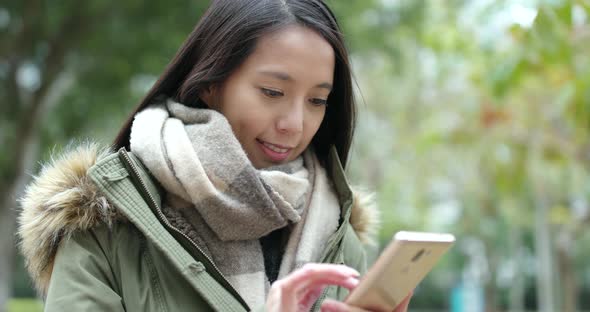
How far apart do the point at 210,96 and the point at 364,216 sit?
0.75m

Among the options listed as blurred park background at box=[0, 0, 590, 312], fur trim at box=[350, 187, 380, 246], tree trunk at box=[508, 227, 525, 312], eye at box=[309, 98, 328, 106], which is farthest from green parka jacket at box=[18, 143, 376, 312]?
tree trunk at box=[508, 227, 525, 312]

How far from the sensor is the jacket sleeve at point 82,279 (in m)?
1.79

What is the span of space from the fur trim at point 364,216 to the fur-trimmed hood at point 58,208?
2.95 feet

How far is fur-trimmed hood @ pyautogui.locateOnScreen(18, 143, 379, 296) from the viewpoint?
191cm

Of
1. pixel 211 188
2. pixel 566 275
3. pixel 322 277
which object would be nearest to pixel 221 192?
pixel 211 188

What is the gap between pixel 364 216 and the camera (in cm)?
262

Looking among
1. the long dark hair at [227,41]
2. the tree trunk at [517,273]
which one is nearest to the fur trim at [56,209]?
the long dark hair at [227,41]

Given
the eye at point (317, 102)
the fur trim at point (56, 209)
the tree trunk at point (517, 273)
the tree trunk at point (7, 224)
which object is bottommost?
the tree trunk at point (517, 273)

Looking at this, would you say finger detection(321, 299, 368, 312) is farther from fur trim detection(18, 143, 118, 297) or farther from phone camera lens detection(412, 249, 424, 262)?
fur trim detection(18, 143, 118, 297)

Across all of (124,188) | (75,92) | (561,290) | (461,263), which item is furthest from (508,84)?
(461,263)

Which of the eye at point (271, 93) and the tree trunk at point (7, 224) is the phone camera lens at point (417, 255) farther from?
the tree trunk at point (7, 224)

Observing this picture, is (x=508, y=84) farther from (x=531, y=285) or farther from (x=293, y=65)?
(x=531, y=285)

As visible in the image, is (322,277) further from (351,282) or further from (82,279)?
(82,279)

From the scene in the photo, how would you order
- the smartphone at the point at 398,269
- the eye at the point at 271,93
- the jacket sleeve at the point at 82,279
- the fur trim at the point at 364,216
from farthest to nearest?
the fur trim at the point at 364,216 < the eye at the point at 271,93 < the jacket sleeve at the point at 82,279 < the smartphone at the point at 398,269
